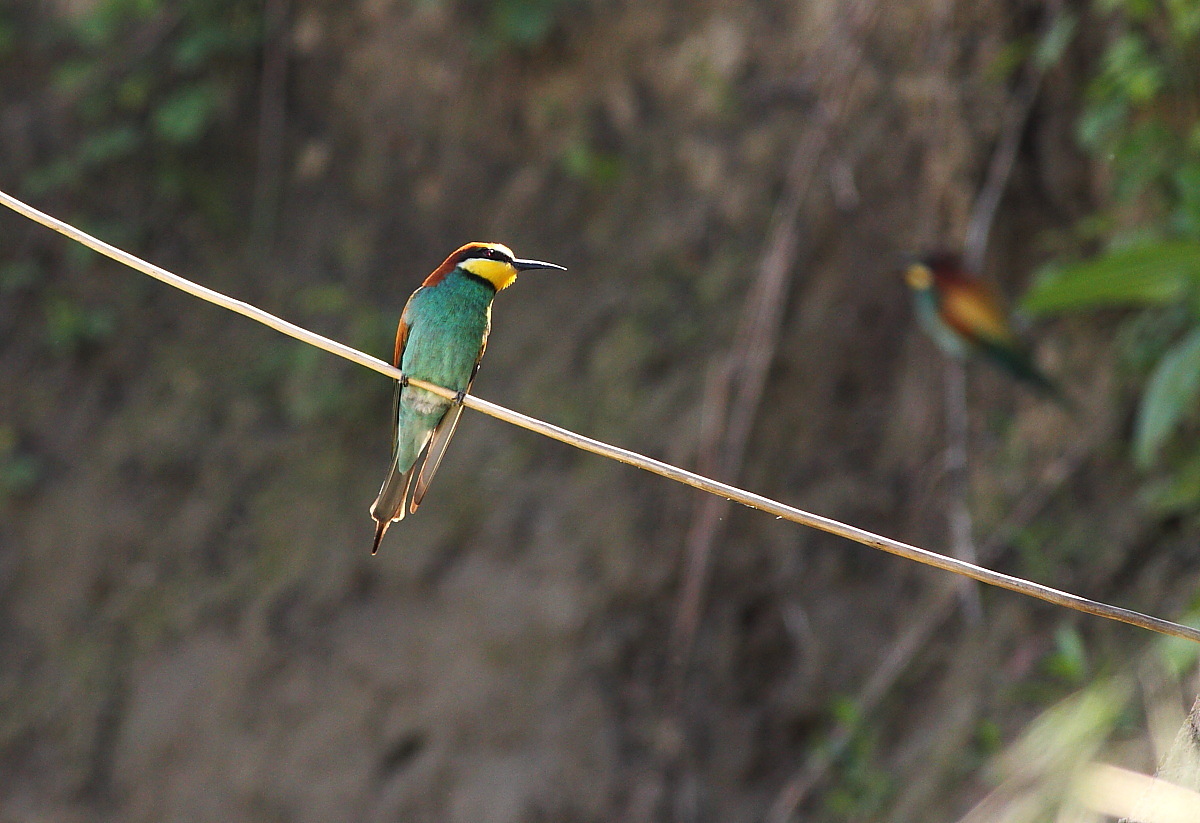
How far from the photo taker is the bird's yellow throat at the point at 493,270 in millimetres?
2533

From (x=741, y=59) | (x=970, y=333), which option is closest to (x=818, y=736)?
(x=970, y=333)

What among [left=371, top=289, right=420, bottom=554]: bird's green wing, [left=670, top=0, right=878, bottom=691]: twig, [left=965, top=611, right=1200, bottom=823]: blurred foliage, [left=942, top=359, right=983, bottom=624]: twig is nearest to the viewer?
[left=965, top=611, right=1200, bottom=823]: blurred foliage

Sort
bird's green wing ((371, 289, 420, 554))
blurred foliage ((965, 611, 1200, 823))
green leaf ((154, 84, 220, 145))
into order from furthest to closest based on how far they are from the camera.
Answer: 1. green leaf ((154, 84, 220, 145))
2. bird's green wing ((371, 289, 420, 554))
3. blurred foliage ((965, 611, 1200, 823))

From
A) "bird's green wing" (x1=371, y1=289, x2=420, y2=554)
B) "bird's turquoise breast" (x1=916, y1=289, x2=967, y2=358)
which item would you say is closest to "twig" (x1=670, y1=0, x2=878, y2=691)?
"bird's turquoise breast" (x1=916, y1=289, x2=967, y2=358)

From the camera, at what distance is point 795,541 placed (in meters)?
3.59

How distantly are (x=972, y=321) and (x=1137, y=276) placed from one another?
0.63 metres

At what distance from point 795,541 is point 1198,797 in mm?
2654

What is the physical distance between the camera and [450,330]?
2557 millimetres

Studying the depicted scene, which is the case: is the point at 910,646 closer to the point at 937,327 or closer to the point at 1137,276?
the point at 937,327

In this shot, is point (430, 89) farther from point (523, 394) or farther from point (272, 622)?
point (272, 622)

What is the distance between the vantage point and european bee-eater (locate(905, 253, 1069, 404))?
10.7ft

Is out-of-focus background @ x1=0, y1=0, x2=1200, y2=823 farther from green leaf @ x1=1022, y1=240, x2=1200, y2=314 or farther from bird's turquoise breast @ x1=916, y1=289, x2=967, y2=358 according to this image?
bird's turquoise breast @ x1=916, y1=289, x2=967, y2=358

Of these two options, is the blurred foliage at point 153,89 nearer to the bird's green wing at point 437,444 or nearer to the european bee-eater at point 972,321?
the bird's green wing at point 437,444

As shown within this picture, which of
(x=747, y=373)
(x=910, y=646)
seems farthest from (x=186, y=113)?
(x=910, y=646)
